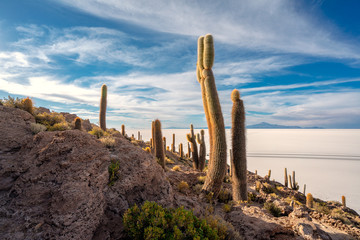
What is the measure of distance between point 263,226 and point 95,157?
518 cm

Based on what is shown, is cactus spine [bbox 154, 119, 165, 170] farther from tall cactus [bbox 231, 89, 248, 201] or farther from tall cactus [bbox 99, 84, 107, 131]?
tall cactus [bbox 99, 84, 107, 131]

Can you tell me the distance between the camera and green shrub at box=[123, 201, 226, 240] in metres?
4.14

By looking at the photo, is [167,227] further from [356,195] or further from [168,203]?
[356,195]

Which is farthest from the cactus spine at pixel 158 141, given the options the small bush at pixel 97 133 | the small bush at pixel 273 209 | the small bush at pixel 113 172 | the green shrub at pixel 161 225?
the green shrub at pixel 161 225

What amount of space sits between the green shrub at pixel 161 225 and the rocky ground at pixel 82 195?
1.41 ft

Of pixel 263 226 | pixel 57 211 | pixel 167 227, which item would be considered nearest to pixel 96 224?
pixel 57 211

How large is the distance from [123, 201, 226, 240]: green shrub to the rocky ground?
430 millimetres

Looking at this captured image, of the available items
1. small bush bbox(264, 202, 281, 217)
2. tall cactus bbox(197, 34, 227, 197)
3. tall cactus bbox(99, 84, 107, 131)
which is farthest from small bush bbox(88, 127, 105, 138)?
small bush bbox(264, 202, 281, 217)

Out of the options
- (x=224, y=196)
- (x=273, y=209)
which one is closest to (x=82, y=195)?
(x=273, y=209)

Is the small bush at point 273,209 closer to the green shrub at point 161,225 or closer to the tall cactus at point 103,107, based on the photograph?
the green shrub at point 161,225

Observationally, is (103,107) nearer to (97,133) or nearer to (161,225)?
(97,133)

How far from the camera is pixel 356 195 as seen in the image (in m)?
20.9

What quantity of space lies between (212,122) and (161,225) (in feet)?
19.9

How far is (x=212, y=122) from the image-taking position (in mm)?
9695
